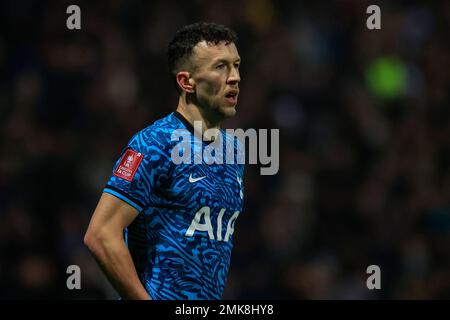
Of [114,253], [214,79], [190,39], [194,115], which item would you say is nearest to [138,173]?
[114,253]

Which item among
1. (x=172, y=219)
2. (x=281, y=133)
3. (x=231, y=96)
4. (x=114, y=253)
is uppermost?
(x=231, y=96)

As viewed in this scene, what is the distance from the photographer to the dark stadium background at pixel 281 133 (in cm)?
889

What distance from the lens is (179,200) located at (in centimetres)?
465

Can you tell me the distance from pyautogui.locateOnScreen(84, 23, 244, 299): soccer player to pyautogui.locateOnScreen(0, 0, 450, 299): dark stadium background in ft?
11.8

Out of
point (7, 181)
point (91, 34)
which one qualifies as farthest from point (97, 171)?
point (91, 34)

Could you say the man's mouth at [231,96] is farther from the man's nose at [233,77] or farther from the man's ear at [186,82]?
the man's ear at [186,82]

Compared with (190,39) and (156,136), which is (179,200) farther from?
(190,39)

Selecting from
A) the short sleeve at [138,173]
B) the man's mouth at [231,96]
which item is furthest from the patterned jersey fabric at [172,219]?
the man's mouth at [231,96]

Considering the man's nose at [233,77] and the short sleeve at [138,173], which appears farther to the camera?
the man's nose at [233,77]

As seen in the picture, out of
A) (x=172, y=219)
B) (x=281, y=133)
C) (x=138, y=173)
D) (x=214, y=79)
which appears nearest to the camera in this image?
(x=138, y=173)

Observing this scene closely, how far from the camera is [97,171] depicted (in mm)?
9297

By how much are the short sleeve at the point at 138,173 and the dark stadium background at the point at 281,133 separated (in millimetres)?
3815

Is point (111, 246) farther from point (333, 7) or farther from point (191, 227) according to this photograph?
point (333, 7)

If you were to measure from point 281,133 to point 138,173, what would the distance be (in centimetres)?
553
